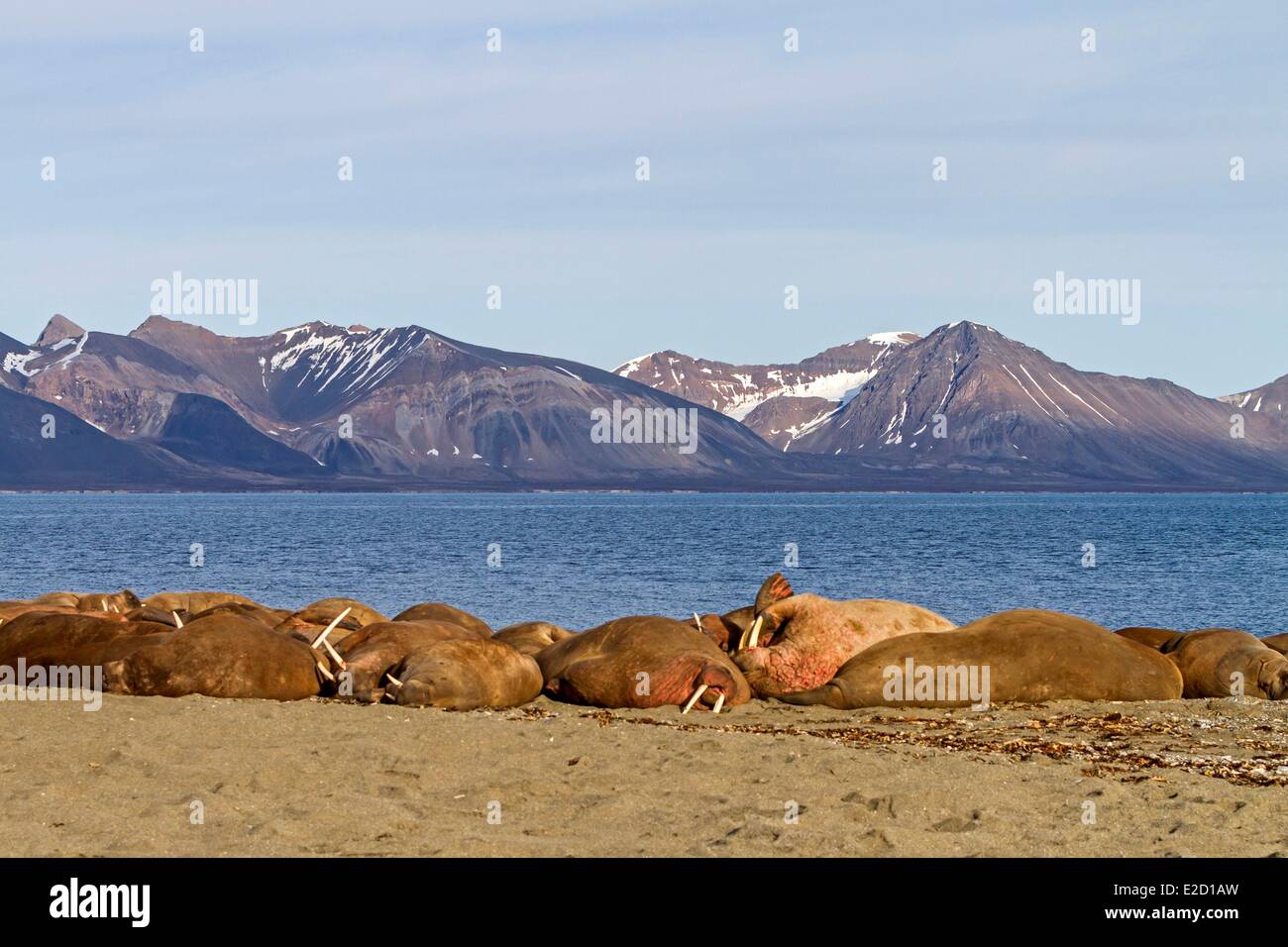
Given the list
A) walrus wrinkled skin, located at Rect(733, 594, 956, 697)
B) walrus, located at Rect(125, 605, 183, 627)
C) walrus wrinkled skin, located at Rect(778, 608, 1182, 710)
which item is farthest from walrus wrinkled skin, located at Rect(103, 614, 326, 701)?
walrus wrinkled skin, located at Rect(778, 608, 1182, 710)

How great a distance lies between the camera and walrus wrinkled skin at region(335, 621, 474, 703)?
17047mm

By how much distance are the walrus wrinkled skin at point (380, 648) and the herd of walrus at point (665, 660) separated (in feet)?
0.08

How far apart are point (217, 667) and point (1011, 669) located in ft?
30.0

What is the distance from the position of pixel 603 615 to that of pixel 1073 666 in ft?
93.1

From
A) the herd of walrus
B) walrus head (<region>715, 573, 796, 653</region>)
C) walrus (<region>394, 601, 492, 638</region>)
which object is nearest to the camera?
the herd of walrus

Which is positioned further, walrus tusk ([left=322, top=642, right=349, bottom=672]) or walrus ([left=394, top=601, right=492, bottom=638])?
walrus ([left=394, top=601, right=492, bottom=638])

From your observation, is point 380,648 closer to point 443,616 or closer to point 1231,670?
point 443,616

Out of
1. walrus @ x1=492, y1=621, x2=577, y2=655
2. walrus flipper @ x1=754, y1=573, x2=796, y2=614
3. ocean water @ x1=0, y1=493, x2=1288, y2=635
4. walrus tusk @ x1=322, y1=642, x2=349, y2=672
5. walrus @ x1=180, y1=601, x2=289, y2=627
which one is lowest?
ocean water @ x1=0, y1=493, x2=1288, y2=635

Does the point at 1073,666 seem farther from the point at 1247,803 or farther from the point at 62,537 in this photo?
the point at 62,537

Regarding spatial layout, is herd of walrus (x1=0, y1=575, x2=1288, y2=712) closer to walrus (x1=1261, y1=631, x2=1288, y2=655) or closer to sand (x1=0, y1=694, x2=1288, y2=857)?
sand (x1=0, y1=694, x2=1288, y2=857)

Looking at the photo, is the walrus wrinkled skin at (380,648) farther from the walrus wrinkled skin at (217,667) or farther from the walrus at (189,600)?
the walrus at (189,600)

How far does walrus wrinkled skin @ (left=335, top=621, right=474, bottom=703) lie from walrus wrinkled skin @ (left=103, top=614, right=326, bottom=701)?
588mm

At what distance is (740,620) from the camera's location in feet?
67.2

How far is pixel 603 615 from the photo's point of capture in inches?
1784
